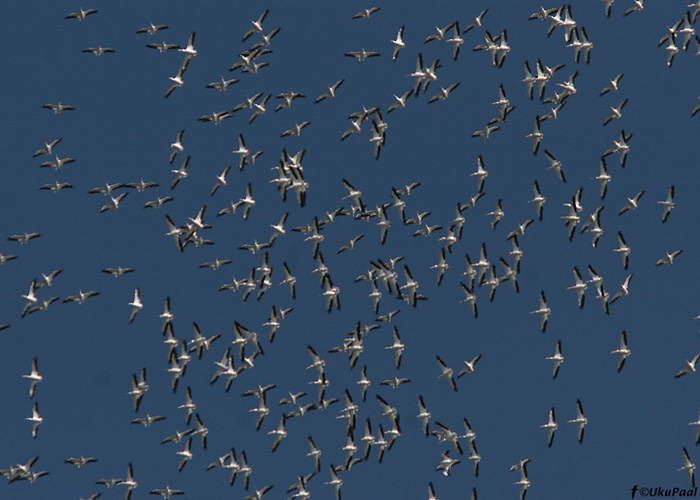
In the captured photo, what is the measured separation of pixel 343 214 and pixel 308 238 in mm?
3870

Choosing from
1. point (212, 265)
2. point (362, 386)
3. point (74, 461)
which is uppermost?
point (212, 265)

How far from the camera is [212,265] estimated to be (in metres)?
142

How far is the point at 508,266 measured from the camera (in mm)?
150375

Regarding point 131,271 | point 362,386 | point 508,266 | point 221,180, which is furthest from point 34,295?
point 508,266

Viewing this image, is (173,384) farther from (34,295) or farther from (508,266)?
(508,266)

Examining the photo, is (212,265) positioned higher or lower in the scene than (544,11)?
lower

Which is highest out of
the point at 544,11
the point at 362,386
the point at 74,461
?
the point at 544,11

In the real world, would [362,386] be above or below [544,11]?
below

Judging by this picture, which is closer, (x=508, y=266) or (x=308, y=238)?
(x=308, y=238)

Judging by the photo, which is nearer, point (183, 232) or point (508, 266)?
point (183, 232)

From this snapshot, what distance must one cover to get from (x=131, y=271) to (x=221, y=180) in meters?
12.9

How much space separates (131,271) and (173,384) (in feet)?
40.8

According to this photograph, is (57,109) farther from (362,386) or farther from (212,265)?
(362,386)

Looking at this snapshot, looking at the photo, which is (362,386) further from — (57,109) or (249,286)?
(57,109)
